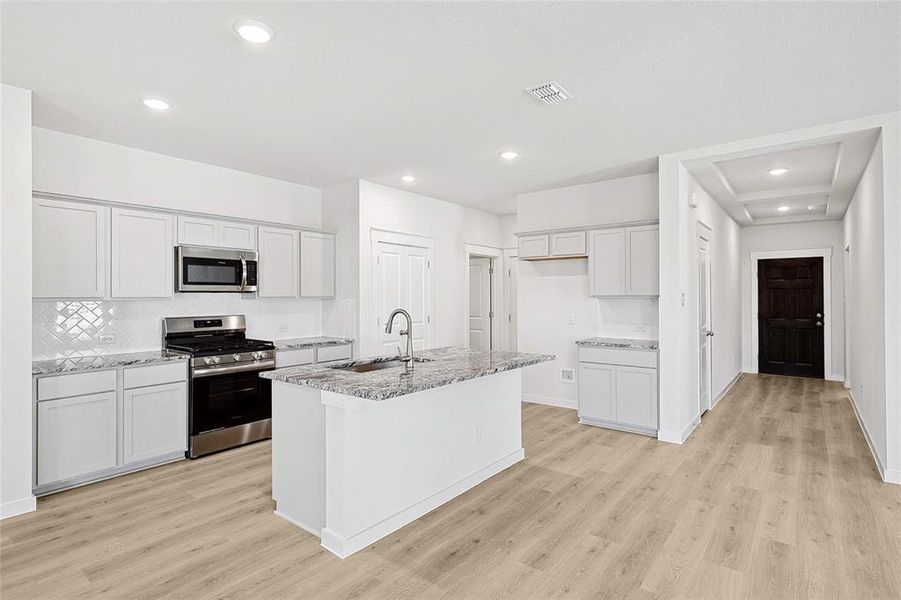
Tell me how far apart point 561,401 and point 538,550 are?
3475 millimetres

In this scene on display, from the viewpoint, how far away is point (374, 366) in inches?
132

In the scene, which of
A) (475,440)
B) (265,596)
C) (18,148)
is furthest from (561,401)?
(18,148)

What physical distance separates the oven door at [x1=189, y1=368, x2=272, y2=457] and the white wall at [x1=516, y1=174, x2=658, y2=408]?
10.6ft

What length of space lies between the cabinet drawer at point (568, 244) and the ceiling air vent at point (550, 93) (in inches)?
96.4

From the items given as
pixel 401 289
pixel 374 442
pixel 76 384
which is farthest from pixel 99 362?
pixel 401 289

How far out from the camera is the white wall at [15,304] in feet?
9.82

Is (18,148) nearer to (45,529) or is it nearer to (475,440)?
(45,529)

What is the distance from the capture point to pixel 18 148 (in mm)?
3074

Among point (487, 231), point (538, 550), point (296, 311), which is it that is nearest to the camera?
point (538, 550)

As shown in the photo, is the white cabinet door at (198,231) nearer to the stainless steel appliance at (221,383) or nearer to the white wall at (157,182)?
the white wall at (157,182)

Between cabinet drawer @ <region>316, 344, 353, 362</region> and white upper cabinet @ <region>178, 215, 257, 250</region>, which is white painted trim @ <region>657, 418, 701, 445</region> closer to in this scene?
cabinet drawer @ <region>316, 344, 353, 362</region>

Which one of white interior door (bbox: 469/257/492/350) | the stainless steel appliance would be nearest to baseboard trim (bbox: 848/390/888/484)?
white interior door (bbox: 469/257/492/350)

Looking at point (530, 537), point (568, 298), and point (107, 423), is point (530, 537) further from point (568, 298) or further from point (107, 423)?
point (568, 298)

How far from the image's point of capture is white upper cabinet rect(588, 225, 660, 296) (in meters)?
4.99
